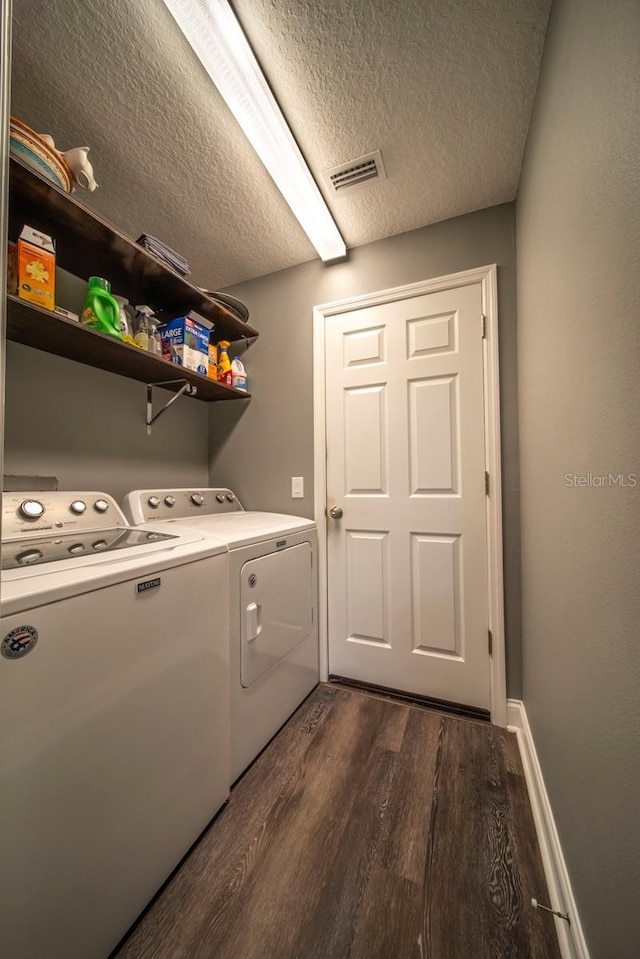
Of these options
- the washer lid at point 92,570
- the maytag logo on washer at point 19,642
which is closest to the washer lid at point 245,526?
the washer lid at point 92,570

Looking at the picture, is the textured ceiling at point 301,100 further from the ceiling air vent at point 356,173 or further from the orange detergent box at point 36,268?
the orange detergent box at point 36,268

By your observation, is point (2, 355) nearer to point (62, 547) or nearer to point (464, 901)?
point (62, 547)

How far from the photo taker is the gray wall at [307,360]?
1523mm

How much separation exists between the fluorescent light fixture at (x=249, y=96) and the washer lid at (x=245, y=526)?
1456 mm

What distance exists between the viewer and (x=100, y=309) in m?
1.25

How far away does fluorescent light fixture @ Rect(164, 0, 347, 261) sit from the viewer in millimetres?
926

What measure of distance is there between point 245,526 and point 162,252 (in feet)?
4.02

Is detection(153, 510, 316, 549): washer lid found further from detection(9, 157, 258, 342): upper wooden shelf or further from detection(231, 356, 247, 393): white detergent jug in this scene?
detection(9, 157, 258, 342): upper wooden shelf

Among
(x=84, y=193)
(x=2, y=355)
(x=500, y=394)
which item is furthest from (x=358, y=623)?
(x=84, y=193)

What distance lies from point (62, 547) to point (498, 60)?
6.52 ft

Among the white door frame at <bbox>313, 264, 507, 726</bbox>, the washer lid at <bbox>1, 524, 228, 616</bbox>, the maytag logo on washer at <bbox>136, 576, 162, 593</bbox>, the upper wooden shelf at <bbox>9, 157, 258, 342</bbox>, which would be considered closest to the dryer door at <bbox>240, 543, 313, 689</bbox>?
the washer lid at <bbox>1, 524, 228, 616</bbox>

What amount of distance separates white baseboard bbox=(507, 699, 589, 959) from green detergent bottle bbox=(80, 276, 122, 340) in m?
2.08

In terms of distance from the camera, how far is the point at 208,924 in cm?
83

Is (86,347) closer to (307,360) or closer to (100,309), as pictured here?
(100,309)
